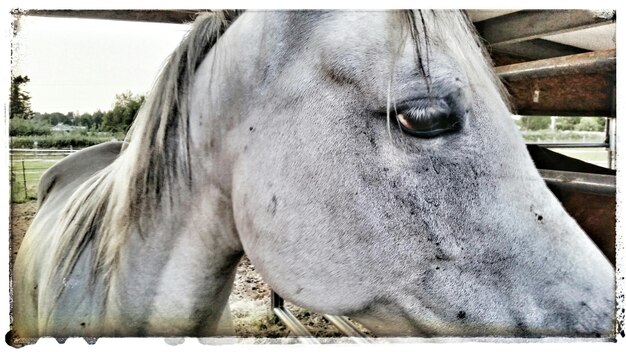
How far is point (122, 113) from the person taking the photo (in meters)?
0.89

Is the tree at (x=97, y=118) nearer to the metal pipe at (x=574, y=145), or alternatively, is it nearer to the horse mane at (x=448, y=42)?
the horse mane at (x=448, y=42)

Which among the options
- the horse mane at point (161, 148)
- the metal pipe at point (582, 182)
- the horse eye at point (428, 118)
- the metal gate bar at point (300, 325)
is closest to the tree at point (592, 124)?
the metal pipe at point (582, 182)

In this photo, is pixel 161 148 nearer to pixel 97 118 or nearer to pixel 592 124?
pixel 97 118

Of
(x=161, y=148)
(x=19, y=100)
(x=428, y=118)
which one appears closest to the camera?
(x=428, y=118)

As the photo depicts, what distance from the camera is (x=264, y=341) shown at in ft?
2.98

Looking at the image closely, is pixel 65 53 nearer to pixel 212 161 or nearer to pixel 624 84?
pixel 212 161

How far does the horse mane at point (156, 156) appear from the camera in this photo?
79 cm

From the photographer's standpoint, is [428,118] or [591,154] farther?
[591,154]

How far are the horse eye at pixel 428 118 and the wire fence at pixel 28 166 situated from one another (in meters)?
0.71

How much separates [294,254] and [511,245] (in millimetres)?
341

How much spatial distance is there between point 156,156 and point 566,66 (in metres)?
0.85

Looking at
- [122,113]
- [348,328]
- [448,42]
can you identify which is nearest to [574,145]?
[448,42]

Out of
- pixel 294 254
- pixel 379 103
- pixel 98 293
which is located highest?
pixel 379 103

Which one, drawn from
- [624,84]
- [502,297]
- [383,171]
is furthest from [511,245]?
[624,84]
